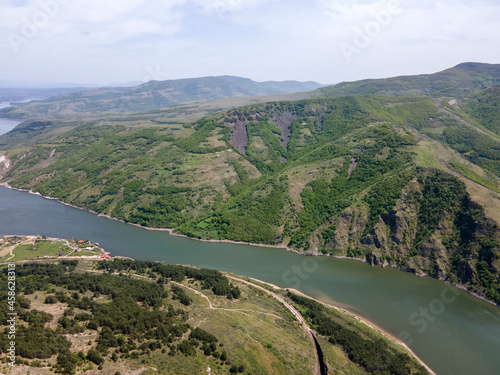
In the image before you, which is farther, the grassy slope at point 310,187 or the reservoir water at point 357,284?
the grassy slope at point 310,187

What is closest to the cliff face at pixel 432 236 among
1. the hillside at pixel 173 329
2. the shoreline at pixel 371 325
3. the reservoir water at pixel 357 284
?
the reservoir water at pixel 357 284

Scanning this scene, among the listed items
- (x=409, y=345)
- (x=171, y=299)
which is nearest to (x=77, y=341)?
(x=171, y=299)

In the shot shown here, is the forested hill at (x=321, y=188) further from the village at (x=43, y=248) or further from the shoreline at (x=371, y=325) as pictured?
the village at (x=43, y=248)

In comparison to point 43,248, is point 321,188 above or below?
above

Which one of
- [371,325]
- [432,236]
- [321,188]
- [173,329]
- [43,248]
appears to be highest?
[321,188]

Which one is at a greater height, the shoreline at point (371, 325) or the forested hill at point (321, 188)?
the forested hill at point (321, 188)

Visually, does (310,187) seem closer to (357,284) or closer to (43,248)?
(357,284)

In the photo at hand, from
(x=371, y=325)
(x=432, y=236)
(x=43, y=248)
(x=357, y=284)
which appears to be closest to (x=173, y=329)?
(x=371, y=325)
